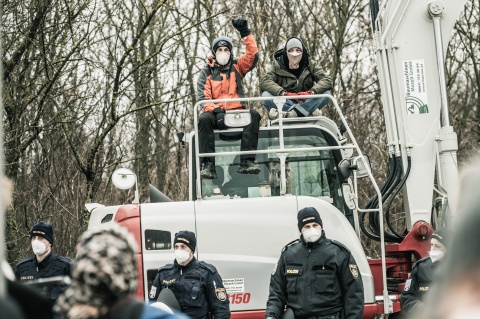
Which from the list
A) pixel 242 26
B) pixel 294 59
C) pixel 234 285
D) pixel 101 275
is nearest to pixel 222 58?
pixel 242 26

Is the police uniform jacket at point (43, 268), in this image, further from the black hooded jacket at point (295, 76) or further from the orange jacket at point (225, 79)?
the black hooded jacket at point (295, 76)

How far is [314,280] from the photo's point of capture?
29.1 ft

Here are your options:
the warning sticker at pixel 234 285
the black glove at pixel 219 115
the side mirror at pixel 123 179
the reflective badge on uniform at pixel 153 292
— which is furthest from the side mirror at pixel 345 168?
the reflective badge on uniform at pixel 153 292

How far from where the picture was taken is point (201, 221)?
980 cm

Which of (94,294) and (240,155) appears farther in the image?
(240,155)

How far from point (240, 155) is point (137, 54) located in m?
9.32

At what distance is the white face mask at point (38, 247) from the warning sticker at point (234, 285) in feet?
6.37

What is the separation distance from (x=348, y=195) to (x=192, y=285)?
2221 mm

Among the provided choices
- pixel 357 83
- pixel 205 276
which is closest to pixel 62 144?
pixel 357 83

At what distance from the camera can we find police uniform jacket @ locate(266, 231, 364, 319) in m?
8.82

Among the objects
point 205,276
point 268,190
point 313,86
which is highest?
point 313,86

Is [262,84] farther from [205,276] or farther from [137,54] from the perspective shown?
[137,54]

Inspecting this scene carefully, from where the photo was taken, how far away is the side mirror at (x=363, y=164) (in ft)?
32.4

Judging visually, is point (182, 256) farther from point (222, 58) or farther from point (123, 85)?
point (123, 85)
